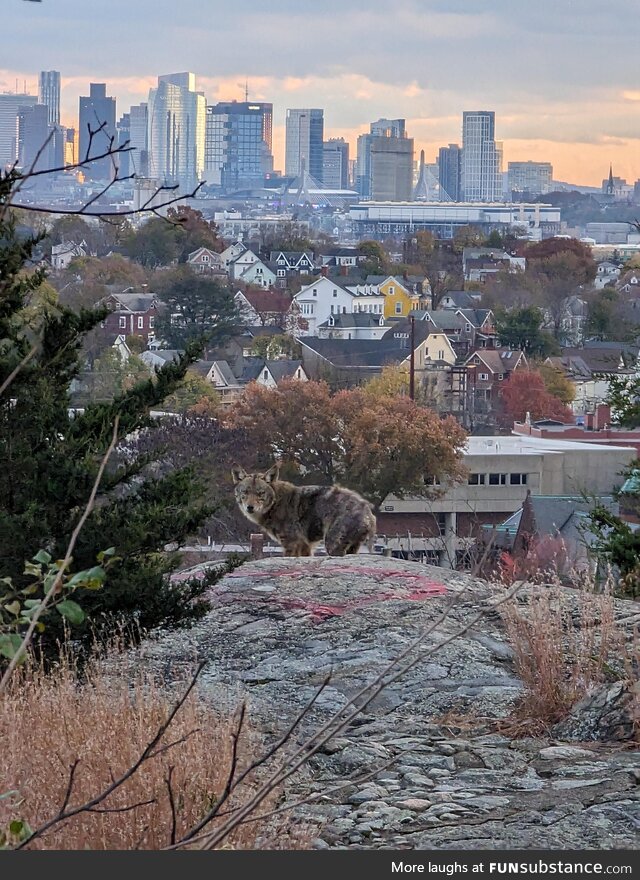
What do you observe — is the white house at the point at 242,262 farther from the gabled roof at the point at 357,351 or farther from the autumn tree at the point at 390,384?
the autumn tree at the point at 390,384

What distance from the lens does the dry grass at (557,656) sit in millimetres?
6305

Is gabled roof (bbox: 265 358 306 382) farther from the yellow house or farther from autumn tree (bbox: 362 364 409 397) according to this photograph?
the yellow house

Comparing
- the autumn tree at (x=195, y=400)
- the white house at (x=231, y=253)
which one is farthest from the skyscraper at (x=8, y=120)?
the white house at (x=231, y=253)

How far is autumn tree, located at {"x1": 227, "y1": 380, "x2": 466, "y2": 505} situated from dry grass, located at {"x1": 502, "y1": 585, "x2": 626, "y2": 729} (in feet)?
70.0

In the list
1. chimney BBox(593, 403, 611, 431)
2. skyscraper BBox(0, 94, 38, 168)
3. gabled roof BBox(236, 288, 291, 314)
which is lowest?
chimney BBox(593, 403, 611, 431)

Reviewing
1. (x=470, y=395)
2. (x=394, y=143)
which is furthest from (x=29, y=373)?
(x=394, y=143)

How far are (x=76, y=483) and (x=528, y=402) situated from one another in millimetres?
38200

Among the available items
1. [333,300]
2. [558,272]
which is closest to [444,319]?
[333,300]

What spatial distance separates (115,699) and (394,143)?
188 metres

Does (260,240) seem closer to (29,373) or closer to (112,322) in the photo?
(112,322)

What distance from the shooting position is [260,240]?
323 feet

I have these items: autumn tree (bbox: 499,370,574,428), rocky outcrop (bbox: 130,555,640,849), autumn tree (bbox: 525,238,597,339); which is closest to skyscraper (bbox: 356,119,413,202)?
autumn tree (bbox: 525,238,597,339)

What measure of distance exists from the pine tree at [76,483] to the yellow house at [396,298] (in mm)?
66182

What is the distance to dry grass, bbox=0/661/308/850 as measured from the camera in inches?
164
